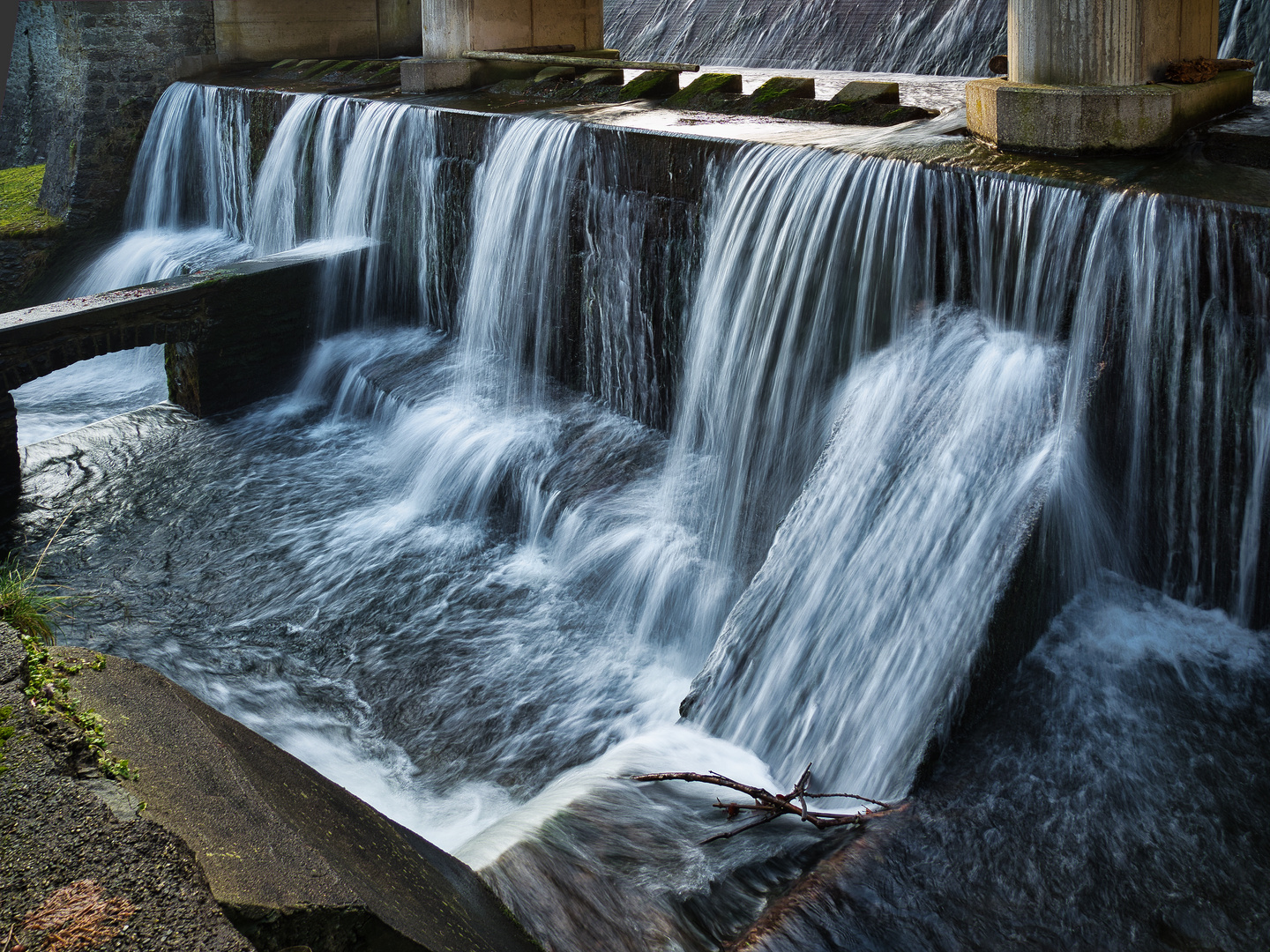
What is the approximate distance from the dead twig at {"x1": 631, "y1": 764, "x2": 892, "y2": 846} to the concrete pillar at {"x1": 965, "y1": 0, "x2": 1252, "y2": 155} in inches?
145

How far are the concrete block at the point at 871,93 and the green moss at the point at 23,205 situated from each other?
446 inches

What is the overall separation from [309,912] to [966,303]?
4.23m

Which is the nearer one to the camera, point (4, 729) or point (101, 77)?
point (4, 729)

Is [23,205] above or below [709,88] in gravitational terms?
below

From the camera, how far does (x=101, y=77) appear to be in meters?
14.7

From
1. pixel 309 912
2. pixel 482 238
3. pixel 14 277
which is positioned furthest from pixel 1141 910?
pixel 14 277

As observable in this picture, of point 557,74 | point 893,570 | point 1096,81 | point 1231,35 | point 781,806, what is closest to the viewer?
point 781,806

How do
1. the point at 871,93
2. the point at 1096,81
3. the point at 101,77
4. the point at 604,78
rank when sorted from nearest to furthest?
the point at 1096,81, the point at 871,93, the point at 604,78, the point at 101,77

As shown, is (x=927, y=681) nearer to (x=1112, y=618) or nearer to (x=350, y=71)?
(x=1112, y=618)

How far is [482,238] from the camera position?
349 inches

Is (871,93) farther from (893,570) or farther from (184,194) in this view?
(184,194)

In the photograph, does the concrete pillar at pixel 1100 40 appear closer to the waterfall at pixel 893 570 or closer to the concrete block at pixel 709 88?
the waterfall at pixel 893 570

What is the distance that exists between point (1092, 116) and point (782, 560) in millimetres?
2835

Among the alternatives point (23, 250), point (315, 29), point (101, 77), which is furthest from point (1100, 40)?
point (315, 29)
